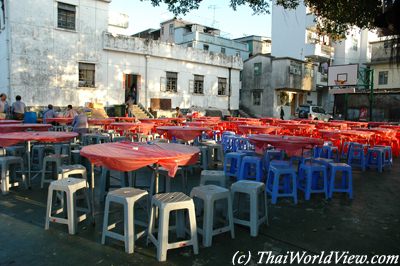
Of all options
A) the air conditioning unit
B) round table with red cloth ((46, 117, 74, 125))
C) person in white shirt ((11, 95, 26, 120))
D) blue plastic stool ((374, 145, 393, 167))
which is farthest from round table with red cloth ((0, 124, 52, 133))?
the air conditioning unit

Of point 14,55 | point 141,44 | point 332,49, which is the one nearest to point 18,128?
point 14,55

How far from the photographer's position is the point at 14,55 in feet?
58.0

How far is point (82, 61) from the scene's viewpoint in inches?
792

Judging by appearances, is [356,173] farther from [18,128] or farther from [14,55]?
[14,55]

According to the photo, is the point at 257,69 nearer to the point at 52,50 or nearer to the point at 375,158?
the point at 52,50

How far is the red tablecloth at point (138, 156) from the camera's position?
→ 138 inches

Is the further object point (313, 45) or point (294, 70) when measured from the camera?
point (313, 45)

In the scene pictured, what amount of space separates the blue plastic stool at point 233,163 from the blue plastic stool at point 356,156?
3.80 meters

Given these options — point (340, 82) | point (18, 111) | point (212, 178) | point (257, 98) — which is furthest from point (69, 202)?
point (257, 98)

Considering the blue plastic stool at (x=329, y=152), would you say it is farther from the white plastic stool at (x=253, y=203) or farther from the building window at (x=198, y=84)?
the building window at (x=198, y=84)

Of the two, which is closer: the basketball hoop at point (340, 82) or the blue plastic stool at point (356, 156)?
the blue plastic stool at point (356, 156)

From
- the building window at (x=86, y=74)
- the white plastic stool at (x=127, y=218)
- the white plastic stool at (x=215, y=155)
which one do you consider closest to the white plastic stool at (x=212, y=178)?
the white plastic stool at (x=127, y=218)

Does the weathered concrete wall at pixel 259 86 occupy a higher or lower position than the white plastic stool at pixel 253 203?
higher

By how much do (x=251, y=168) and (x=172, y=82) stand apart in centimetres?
1883
